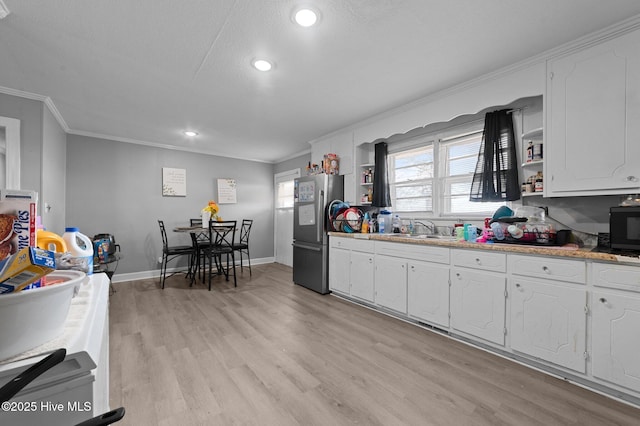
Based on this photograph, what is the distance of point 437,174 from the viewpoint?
10.4 feet

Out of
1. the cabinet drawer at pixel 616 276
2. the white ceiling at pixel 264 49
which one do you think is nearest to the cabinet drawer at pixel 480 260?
the cabinet drawer at pixel 616 276

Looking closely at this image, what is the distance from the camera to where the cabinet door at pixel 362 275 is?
314 centimetres

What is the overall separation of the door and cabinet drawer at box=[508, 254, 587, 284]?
4170 millimetres

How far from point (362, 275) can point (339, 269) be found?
409mm

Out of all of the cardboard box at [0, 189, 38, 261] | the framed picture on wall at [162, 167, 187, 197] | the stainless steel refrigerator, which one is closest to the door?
the stainless steel refrigerator

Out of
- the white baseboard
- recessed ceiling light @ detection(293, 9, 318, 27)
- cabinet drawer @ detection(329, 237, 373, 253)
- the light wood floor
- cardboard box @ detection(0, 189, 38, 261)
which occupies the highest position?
recessed ceiling light @ detection(293, 9, 318, 27)

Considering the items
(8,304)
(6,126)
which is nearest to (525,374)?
(8,304)

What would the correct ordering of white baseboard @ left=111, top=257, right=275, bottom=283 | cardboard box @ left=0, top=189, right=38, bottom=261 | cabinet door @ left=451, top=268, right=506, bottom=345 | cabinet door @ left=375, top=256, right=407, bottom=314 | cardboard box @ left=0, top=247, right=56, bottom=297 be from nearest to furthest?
cardboard box @ left=0, top=247, right=56, bottom=297, cardboard box @ left=0, top=189, right=38, bottom=261, cabinet door @ left=451, top=268, right=506, bottom=345, cabinet door @ left=375, top=256, right=407, bottom=314, white baseboard @ left=111, top=257, right=275, bottom=283

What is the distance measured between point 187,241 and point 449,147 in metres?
4.67

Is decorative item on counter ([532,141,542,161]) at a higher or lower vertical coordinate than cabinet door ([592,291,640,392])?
higher

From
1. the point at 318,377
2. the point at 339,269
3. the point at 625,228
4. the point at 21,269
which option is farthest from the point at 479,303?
the point at 21,269

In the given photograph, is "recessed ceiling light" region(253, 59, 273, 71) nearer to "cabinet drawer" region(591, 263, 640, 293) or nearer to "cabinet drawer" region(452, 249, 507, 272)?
"cabinet drawer" region(452, 249, 507, 272)

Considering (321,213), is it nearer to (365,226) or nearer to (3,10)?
(365,226)

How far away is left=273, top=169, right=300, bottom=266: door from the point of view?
573 cm
